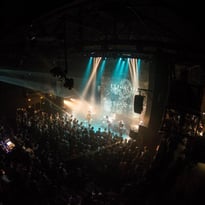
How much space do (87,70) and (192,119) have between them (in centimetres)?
1063

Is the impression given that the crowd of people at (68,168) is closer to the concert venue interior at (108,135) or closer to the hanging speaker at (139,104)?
the concert venue interior at (108,135)

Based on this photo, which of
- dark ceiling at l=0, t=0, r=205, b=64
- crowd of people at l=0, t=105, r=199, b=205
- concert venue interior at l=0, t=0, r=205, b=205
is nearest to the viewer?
dark ceiling at l=0, t=0, r=205, b=64

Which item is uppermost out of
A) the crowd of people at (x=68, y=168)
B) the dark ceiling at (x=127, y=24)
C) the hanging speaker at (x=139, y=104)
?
the dark ceiling at (x=127, y=24)

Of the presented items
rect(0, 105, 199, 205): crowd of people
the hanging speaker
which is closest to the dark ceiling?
the hanging speaker

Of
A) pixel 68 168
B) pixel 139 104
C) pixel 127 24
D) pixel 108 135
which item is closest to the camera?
pixel 127 24

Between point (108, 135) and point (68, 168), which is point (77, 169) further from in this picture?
point (108, 135)

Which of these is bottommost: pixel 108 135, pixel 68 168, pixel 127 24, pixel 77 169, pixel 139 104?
pixel 68 168

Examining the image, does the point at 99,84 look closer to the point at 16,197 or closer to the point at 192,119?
the point at 192,119

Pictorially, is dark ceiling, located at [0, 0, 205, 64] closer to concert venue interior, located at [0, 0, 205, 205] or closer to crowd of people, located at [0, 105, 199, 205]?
concert venue interior, located at [0, 0, 205, 205]

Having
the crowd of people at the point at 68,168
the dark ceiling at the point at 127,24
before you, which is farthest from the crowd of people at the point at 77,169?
the dark ceiling at the point at 127,24

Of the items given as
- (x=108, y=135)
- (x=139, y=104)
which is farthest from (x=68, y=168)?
(x=139, y=104)

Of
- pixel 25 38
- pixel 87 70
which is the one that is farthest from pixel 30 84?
pixel 25 38

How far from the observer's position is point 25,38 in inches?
250

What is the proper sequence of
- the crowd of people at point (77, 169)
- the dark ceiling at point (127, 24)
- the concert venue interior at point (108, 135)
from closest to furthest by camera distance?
the dark ceiling at point (127, 24), the concert venue interior at point (108, 135), the crowd of people at point (77, 169)
